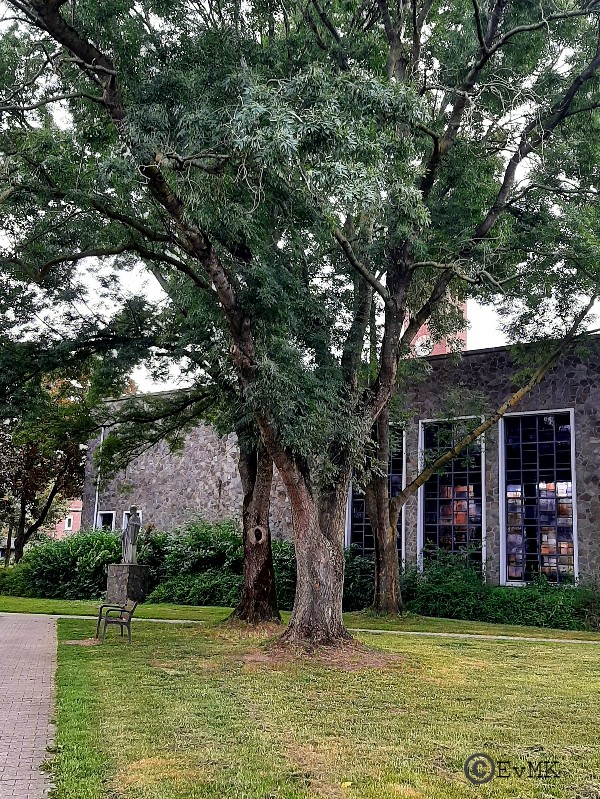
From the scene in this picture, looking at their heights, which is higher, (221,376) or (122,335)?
(122,335)

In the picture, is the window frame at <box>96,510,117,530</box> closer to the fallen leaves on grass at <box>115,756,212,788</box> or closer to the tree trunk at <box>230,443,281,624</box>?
the tree trunk at <box>230,443,281,624</box>

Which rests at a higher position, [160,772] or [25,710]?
[160,772]

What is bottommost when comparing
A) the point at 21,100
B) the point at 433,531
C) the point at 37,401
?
the point at 433,531

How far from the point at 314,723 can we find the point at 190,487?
17.2m

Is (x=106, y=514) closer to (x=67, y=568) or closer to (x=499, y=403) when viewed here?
(x=67, y=568)

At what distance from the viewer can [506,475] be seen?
1717cm

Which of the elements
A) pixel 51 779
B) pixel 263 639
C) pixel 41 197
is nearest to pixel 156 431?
pixel 263 639

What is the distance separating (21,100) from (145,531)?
1554 centimetres

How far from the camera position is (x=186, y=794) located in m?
4.38

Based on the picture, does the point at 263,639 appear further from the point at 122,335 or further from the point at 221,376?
the point at 122,335

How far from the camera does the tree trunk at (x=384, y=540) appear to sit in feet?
50.5

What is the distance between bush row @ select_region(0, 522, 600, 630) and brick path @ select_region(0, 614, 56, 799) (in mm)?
7774

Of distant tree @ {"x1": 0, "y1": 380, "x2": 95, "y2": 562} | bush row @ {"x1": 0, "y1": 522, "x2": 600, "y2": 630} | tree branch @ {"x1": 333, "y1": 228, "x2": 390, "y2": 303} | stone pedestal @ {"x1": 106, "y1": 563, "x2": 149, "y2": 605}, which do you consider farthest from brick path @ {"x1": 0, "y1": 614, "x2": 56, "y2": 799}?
distant tree @ {"x1": 0, "y1": 380, "x2": 95, "y2": 562}

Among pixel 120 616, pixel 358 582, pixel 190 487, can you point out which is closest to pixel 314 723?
pixel 120 616
